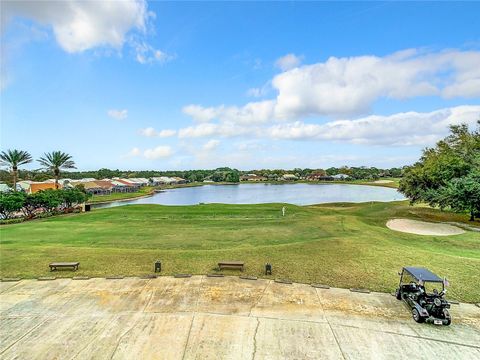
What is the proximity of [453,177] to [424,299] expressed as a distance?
2921cm

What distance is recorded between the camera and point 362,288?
45.4 ft

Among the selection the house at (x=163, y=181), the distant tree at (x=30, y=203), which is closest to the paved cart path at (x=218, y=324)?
the distant tree at (x=30, y=203)

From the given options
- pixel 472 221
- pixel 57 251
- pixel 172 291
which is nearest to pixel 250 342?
pixel 172 291

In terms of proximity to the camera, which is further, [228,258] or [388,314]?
[228,258]

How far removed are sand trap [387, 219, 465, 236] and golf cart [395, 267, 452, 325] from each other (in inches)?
660

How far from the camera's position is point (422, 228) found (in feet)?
93.6

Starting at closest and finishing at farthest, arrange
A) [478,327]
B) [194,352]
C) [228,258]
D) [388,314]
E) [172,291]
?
1. [194,352]
2. [478,327]
3. [388,314]
4. [172,291]
5. [228,258]

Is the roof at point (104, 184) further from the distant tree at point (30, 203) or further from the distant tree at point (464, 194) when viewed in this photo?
the distant tree at point (464, 194)

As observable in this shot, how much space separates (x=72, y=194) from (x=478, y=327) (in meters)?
56.9

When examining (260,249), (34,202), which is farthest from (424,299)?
(34,202)

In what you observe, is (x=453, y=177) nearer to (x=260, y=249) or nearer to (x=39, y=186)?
(x=260, y=249)

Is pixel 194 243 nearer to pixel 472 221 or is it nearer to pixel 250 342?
pixel 250 342

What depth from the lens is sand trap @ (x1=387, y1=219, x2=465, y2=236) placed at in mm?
26973

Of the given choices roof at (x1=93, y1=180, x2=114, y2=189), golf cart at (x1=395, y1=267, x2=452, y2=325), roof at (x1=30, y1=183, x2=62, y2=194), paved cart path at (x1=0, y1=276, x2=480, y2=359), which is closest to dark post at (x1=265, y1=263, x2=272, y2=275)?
paved cart path at (x1=0, y1=276, x2=480, y2=359)
